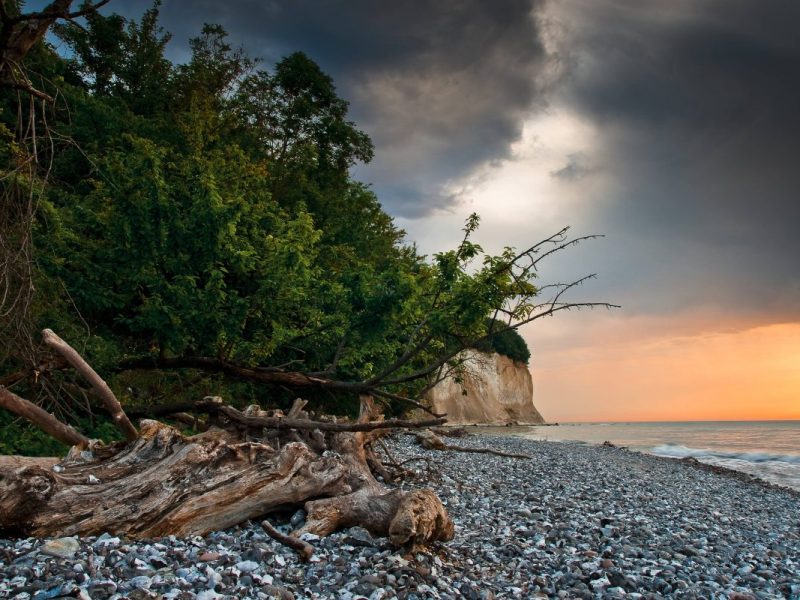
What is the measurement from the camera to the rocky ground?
366 cm

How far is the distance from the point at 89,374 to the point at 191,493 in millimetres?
2853

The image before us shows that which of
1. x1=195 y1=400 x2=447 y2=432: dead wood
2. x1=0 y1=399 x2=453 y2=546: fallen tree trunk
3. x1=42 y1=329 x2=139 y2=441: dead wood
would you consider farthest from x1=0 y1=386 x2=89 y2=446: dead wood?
x1=195 y1=400 x2=447 y2=432: dead wood

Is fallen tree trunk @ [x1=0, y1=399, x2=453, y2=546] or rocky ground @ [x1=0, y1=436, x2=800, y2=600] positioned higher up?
fallen tree trunk @ [x1=0, y1=399, x2=453, y2=546]

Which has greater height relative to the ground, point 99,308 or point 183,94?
point 183,94

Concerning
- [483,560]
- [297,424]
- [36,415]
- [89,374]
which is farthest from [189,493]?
[36,415]

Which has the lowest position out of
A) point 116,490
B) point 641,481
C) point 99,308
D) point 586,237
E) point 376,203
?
point 641,481

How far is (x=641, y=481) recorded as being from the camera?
13.3 meters

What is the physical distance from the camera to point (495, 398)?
7788 cm

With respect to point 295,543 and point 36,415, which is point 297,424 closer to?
point 295,543

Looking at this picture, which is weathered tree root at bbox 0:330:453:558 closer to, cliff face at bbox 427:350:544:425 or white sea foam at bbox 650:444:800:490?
white sea foam at bbox 650:444:800:490

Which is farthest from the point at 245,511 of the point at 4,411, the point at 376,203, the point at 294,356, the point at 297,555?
the point at 376,203

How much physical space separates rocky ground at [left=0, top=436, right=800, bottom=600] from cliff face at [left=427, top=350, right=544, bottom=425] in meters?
55.6

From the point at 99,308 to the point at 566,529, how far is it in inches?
409

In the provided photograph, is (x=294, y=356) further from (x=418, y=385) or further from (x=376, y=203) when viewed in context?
(x=376, y=203)
